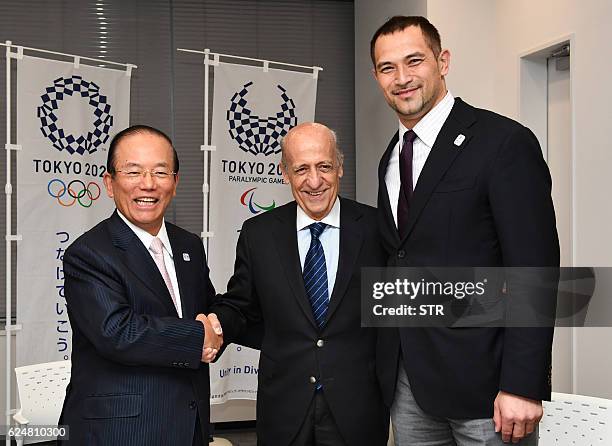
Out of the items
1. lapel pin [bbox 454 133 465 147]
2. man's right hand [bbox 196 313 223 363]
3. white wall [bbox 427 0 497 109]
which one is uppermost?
white wall [bbox 427 0 497 109]

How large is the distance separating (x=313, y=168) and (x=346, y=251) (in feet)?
0.91

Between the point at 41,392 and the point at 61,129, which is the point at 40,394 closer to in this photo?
the point at 41,392

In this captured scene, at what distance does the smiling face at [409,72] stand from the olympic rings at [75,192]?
2.88 meters

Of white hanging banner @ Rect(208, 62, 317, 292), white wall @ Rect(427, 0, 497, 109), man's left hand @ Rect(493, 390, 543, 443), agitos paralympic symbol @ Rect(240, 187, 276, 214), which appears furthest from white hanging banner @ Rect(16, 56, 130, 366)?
man's left hand @ Rect(493, 390, 543, 443)

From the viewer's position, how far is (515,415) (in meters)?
1.67

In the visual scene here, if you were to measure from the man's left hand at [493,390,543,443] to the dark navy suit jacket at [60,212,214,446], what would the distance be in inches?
32.2

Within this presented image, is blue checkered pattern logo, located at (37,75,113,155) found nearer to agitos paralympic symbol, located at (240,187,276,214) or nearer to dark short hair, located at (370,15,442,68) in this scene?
agitos paralympic symbol, located at (240,187,276,214)

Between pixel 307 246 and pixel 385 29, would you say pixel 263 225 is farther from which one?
pixel 385 29

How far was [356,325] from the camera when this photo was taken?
2.15 m

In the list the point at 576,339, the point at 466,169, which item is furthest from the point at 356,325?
the point at 576,339

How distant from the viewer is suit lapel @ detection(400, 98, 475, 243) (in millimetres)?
1791

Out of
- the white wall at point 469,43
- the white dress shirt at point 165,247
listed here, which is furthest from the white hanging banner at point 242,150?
the white dress shirt at point 165,247

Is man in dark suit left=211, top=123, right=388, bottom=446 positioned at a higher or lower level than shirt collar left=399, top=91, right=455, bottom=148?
lower

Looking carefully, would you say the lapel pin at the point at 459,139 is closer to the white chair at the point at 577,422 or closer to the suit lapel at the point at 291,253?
the suit lapel at the point at 291,253
